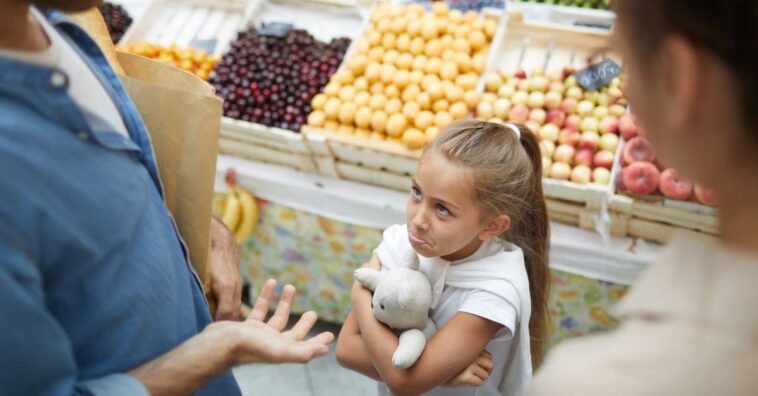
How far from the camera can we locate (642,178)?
2.09m

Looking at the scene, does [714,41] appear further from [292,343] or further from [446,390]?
[446,390]

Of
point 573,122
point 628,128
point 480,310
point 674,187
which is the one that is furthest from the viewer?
point 573,122

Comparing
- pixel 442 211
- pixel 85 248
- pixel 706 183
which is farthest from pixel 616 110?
pixel 85 248

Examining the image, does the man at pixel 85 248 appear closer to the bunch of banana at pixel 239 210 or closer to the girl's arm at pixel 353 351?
the girl's arm at pixel 353 351

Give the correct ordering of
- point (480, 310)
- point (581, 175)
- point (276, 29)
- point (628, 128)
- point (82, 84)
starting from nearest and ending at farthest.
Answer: point (82, 84) → point (480, 310) → point (581, 175) → point (628, 128) → point (276, 29)

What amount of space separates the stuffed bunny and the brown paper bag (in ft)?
1.22

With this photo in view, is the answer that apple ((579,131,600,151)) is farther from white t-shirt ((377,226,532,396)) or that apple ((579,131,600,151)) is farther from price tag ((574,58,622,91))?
white t-shirt ((377,226,532,396))

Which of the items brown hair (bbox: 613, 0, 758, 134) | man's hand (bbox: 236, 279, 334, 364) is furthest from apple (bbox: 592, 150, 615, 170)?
brown hair (bbox: 613, 0, 758, 134)

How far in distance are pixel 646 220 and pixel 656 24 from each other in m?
1.72

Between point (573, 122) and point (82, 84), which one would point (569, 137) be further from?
point (82, 84)

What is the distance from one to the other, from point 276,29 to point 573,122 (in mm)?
1372

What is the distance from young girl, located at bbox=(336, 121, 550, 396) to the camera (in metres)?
1.33

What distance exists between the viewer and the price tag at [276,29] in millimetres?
2906

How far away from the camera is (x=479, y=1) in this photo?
9.87 feet
